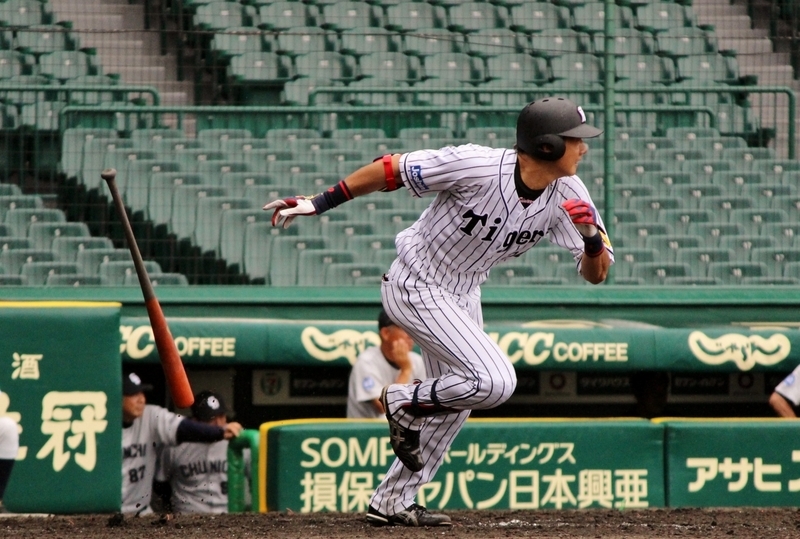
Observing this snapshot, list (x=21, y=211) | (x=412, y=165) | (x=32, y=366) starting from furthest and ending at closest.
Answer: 1. (x=21, y=211)
2. (x=32, y=366)
3. (x=412, y=165)

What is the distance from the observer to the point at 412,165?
3.78 meters

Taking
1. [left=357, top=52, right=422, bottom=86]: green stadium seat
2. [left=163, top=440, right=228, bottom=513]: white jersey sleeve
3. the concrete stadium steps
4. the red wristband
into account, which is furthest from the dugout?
the red wristband

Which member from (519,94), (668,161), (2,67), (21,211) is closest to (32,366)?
(21,211)

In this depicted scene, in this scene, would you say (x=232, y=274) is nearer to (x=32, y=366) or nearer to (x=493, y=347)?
(x=32, y=366)

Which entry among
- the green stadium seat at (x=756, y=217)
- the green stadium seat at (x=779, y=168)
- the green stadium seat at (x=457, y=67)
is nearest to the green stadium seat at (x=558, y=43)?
the green stadium seat at (x=457, y=67)

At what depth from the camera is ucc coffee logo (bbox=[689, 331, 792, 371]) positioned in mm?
6441

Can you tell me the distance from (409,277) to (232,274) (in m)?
2.81

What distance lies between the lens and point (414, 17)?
322 inches

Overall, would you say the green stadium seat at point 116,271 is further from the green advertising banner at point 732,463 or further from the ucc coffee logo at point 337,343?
the green advertising banner at point 732,463

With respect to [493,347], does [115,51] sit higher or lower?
higher

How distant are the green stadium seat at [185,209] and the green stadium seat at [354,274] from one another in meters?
0.83

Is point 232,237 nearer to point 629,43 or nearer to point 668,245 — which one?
point 668,245

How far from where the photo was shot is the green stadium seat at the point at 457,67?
7.46 meters

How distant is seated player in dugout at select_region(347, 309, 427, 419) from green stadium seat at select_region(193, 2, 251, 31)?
7.96 ft
